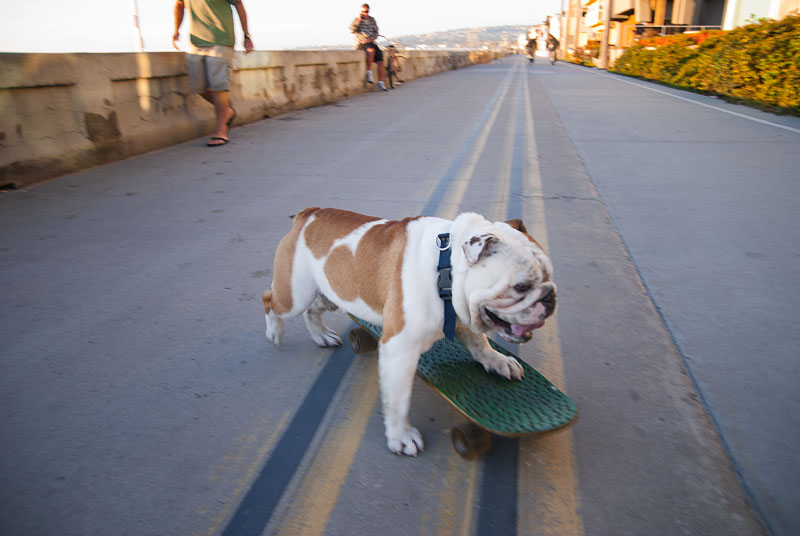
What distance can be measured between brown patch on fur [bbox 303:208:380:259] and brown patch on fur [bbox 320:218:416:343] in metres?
0.06

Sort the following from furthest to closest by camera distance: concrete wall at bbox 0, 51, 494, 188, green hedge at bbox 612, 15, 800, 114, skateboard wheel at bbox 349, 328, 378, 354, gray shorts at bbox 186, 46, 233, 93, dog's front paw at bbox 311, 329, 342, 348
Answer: green hedge at bbox 612, 15, 800, 114 → gray shorts at bbox 186, 46, 233, 93 → concrete wall at bbox 0, 51, 494, 188 → dog's front paw at bbox 311, 329, 342, 348 → skateboard wheel at bbox 349, 328, 378, 354

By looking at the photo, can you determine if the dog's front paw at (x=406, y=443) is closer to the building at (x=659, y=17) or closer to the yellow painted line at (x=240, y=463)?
the yellow painted line at (x=240, y=463)

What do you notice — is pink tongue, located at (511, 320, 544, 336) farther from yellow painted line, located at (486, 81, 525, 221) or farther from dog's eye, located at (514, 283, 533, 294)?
yellow painted line, located at (486, 81, 525, 221)

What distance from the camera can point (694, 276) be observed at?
393cm

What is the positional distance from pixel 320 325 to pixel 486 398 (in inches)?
45.5

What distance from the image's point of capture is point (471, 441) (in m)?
2.25

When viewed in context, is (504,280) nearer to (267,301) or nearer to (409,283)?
(409,283)

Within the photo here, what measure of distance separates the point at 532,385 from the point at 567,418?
0.33 metres

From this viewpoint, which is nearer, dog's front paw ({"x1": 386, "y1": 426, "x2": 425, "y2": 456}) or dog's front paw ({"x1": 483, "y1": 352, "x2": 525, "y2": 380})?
dog's front paw ({"x1": 386, "y1": 426, "x2": 425, "y2": 456})

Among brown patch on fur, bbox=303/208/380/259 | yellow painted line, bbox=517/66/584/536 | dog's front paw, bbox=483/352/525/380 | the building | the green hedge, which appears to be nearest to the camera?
yellow painted line, bbox=517/66/584/536

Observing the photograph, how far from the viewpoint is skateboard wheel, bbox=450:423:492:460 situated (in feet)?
7.41

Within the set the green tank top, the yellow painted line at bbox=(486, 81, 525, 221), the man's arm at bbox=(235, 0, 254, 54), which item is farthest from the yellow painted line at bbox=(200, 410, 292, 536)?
the man's arm at bbox=(235, 0, 254, 54)

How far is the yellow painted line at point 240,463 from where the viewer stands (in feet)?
6.60

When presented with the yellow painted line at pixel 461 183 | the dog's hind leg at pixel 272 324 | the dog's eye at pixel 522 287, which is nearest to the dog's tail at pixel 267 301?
the dog's hind leg at pixel 272 324
